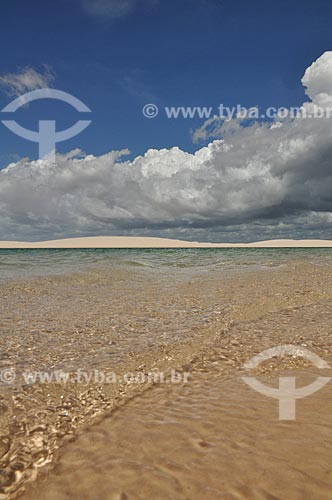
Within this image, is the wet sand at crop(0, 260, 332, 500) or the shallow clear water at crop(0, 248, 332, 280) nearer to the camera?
the wet sand at crop(0, 260, 332, 500)

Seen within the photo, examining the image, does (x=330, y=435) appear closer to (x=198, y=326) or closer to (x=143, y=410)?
(x=143, y=410)

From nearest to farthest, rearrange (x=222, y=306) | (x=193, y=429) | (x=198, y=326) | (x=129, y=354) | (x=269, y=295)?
1. (x=193, y=429)
2. (x=129, y=354)
3. (x=198, y=326)
4. (x=222, y=306)
5. (x=269, y=295)

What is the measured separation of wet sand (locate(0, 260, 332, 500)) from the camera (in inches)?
122

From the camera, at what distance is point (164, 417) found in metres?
4.27

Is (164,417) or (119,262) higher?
(119,262)

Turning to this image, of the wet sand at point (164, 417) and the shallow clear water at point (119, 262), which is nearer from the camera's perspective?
the wet sand at point (164, 417)

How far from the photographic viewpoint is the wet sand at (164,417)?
311 cm

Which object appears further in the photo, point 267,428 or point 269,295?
point 269,295

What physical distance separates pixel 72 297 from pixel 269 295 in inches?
311

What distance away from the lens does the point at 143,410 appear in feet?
14.8

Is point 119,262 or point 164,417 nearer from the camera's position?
Result: point 164,417

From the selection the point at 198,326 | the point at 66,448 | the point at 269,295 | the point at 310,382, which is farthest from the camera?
the point at 269,295

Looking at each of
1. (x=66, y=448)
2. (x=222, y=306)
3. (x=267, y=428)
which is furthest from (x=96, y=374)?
(x=222, y=306)

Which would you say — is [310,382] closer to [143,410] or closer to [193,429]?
[193,429]
